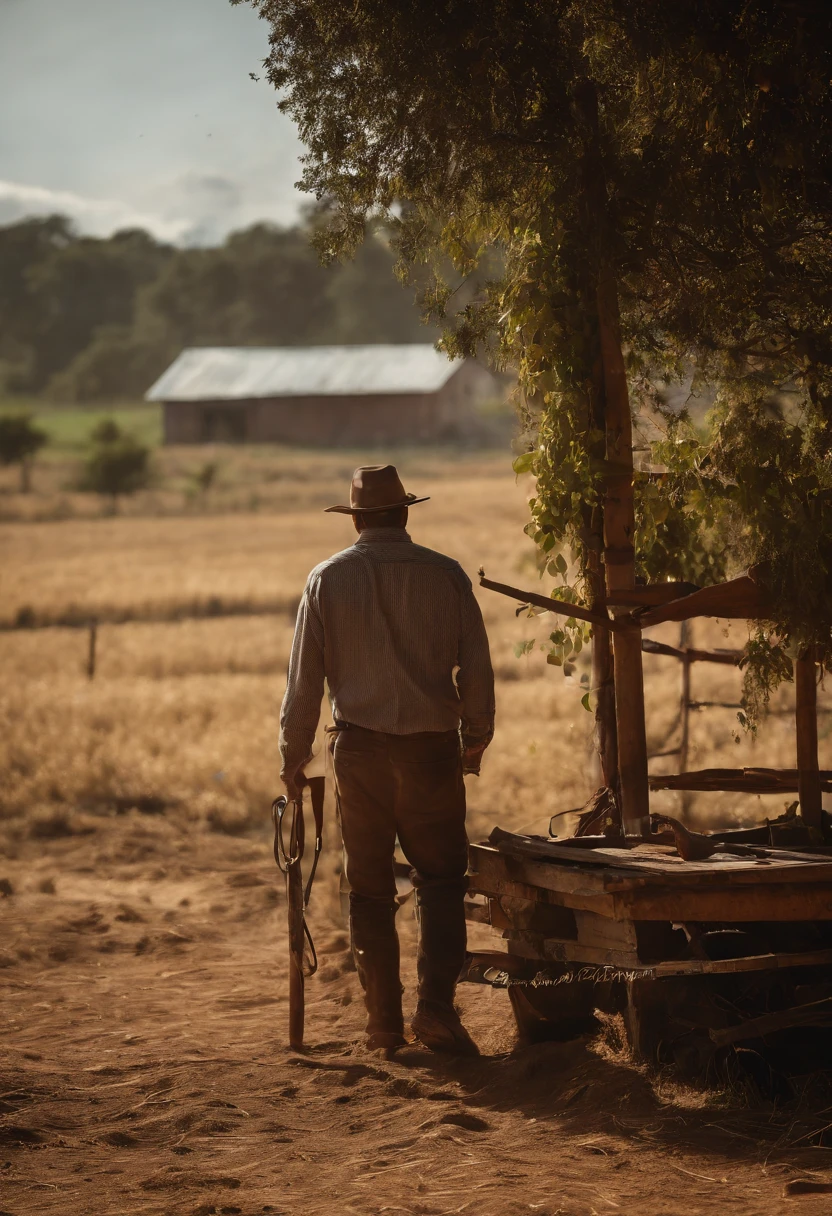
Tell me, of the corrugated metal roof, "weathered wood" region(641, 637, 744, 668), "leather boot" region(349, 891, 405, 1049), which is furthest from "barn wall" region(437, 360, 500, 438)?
"leather boot" region(349, 891, 405, 1049)

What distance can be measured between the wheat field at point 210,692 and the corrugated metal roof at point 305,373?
22721 millimetres

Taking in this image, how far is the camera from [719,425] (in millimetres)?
5754

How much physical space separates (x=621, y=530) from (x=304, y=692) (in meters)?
1.46

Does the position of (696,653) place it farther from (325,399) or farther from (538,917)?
(325,399)

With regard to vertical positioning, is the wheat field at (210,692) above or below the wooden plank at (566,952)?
above

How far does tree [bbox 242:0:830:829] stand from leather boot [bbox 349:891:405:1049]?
112 centimetres

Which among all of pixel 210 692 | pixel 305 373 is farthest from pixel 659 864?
pixel 305 373

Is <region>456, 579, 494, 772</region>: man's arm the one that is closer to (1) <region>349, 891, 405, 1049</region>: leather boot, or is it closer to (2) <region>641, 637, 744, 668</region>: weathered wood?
(1) <region>349, 891, 405, 1049</region>: leather boot

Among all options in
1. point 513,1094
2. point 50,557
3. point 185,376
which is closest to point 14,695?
point 513,1094

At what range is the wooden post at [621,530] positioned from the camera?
534cm

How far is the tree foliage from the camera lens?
5.04 m

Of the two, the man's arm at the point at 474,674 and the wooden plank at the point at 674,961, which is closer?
the wooden plank at the point at 674,961

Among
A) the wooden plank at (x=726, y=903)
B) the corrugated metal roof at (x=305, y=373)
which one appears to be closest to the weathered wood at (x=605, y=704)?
the wooden plank at (x=726, y=903)

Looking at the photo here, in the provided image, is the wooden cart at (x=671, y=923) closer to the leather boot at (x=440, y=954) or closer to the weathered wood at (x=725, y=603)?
the weathered wood at (x=725, y=603)
